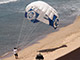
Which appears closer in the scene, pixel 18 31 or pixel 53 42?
pixel 53 42

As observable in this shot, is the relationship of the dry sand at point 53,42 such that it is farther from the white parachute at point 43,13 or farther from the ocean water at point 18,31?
the white parachute at point 43,13

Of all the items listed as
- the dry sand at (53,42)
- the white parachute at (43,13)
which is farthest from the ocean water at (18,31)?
the white parachute at (43,13)

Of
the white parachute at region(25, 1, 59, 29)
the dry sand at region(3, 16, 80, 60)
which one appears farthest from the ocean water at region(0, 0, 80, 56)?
the white parachute at region(25, 1, 59, 29)

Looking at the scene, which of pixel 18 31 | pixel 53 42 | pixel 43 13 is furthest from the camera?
pixel 18 31

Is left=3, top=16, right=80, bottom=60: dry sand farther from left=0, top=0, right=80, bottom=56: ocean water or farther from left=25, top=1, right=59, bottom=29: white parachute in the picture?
left=25, top=1, right=59, bottom=29: white parachute

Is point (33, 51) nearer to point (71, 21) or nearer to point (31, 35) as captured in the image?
point (31, 35)

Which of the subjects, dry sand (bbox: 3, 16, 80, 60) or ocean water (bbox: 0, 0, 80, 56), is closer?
dry sand (bbox: 3, 16, 80, 60)

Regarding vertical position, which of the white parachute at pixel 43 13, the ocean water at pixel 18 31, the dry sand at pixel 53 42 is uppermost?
the white parachute at pixel 43 13

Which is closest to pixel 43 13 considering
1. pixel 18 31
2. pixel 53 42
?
pixel 53 42

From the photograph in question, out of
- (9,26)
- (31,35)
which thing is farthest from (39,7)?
(9,26)

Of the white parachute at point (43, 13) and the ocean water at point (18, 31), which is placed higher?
the white parachute at point (43, 13)

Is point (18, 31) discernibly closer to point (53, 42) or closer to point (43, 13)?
point (53, 42)
